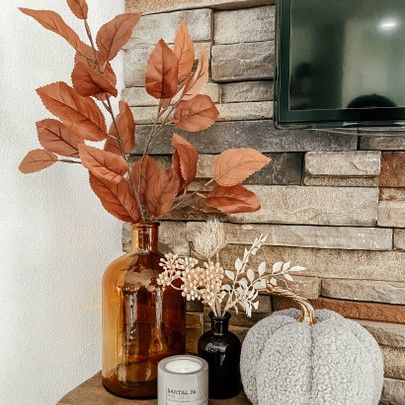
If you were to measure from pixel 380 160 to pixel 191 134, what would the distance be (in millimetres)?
402

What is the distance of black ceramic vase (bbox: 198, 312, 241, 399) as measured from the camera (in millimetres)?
976

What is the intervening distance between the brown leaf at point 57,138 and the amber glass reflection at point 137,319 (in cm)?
19

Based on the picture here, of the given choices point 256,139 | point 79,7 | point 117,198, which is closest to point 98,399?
point 117,198

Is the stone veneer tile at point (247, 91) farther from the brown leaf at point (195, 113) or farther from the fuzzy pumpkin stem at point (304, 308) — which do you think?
the fuzzy pumpkin stem at point (304, 308)

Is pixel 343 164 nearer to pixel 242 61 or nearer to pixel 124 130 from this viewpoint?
pixel 242 61

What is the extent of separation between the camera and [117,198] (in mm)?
947

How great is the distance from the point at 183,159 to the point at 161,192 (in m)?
0.08

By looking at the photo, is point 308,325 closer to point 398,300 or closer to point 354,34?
point 398,300

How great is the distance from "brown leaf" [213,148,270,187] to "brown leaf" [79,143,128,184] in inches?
7.0

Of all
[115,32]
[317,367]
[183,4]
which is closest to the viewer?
[317,367]

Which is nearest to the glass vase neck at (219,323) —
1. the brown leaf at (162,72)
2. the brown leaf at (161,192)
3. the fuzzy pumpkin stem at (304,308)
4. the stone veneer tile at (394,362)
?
the fuzzy pumpkin stem at (304,308)

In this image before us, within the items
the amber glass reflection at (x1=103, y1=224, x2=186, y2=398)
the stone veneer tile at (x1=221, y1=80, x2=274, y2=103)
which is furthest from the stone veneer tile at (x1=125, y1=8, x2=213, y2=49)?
the amber glass reflection at (x1=103, y1=224, x2=186, y2=398)

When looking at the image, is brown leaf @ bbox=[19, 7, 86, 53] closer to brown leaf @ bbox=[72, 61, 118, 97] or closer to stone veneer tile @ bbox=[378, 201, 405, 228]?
brown leaf @ bbox=[72, 61, 118, 97]

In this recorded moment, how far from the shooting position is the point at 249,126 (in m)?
1.10
